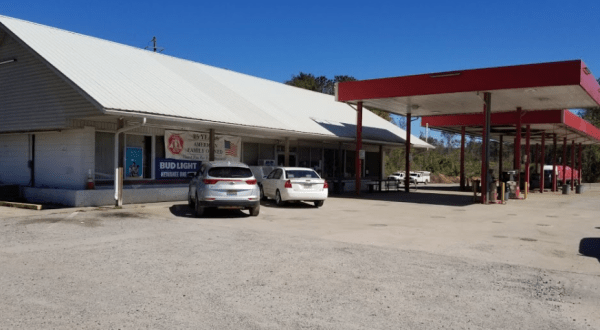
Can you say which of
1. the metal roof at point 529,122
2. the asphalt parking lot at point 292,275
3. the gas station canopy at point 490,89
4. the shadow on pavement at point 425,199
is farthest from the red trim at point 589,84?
the asphalt parking lot at point 292,275

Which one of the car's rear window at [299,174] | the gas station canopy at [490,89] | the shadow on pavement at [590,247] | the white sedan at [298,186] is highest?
the gas station canopy at [490,89]

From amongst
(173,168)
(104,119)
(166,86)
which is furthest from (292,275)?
(166,86)

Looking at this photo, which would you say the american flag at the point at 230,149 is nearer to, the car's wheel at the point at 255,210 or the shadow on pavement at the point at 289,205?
the shadow on pavement at the point at 289,205

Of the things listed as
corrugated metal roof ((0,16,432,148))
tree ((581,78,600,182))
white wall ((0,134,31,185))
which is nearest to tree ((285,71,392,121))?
tree ((581,78,600,182))

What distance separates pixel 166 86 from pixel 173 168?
3539 mm

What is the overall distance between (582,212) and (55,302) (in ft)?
63.0

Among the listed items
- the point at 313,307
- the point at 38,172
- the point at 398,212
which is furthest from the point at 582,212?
the point at 38,172

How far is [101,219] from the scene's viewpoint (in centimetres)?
1420

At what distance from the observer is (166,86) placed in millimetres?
21484

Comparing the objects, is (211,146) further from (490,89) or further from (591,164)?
(591,164)

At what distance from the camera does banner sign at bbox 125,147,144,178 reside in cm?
1992

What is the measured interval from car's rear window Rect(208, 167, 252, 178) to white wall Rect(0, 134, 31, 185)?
10.1m

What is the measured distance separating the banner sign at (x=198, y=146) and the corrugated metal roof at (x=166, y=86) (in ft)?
5.61

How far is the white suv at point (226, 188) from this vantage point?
47.4ft
